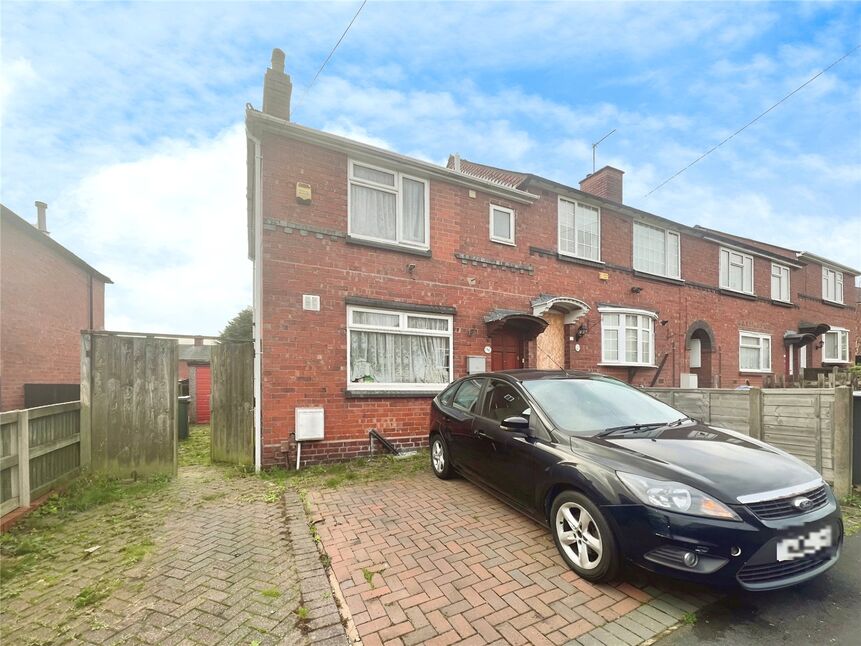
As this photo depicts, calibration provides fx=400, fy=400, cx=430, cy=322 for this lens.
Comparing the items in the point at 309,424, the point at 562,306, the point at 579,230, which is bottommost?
the point at 309,424

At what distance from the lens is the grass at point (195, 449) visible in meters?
6.87

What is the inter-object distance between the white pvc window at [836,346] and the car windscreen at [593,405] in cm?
2003

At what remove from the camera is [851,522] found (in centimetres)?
406

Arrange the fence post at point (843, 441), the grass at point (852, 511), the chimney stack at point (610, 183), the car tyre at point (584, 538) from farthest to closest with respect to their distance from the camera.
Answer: the chimney stack at point (610, 183), the fence post at point (843, 441), the grass at point (852, 511), the car tyre at point (584, 538)

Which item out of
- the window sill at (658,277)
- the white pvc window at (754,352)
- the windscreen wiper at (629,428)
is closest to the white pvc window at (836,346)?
the white pvc window at (754,352)

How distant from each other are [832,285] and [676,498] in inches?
911

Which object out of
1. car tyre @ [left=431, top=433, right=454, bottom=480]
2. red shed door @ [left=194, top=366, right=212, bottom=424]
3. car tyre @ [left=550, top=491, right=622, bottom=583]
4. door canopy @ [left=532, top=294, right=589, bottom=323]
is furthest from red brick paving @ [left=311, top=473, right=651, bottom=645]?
red shed door @ [left=194, top=366, right=212, bottom=424]

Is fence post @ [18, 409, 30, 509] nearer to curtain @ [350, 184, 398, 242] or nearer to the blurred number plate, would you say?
curtain @ [350, 184, 398, 242]

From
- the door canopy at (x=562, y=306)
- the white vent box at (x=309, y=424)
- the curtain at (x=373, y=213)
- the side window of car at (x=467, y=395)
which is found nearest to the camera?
the side window of car at (x=467, y=395)

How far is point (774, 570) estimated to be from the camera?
2482mm

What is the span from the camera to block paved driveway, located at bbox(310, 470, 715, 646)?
244 centimetres

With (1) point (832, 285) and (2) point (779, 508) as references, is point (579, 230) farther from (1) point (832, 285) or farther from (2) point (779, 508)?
(1) point (832, 285)

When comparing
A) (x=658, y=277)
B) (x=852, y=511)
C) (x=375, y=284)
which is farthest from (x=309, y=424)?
(x=658, y=277)

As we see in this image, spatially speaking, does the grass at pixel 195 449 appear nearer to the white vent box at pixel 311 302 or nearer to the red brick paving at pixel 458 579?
the white vent box at pixel 311 302
